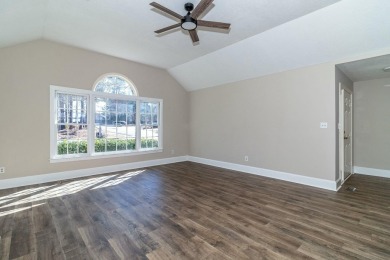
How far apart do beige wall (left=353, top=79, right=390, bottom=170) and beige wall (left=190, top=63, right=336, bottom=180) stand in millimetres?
2086

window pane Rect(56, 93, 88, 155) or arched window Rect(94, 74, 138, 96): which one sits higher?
arched window Rect(94, 74, 138, 96)

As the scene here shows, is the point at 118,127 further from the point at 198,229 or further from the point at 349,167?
the point at 349,167

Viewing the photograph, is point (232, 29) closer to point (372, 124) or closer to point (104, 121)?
point (104, 121)

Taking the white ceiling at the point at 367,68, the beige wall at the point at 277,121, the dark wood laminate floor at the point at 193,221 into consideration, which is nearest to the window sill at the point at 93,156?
the dark wood laminate floor at the point at 193,221

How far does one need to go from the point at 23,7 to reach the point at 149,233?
373cm

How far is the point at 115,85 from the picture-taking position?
5258 mm

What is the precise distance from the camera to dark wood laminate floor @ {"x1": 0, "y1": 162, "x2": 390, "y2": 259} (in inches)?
75.7

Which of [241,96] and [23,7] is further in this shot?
[241,96]

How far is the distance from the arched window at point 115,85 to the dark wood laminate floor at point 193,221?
2.50m

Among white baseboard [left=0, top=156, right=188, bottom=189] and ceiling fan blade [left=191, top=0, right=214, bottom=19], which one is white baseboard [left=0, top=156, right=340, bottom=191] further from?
ceiling fan blade [left=191, top=0, right=214, bottom=19]

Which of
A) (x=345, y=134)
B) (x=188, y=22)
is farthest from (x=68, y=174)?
(x=345, y=134)

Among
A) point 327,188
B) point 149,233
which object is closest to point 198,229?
point 149,233

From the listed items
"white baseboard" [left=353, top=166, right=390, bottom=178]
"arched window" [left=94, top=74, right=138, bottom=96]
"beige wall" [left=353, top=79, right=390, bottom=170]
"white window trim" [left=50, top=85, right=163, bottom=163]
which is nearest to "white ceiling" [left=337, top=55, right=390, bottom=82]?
"beige wall" [left=353, top=79, right=390, bottom=170]

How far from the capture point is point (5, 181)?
12.4ft
